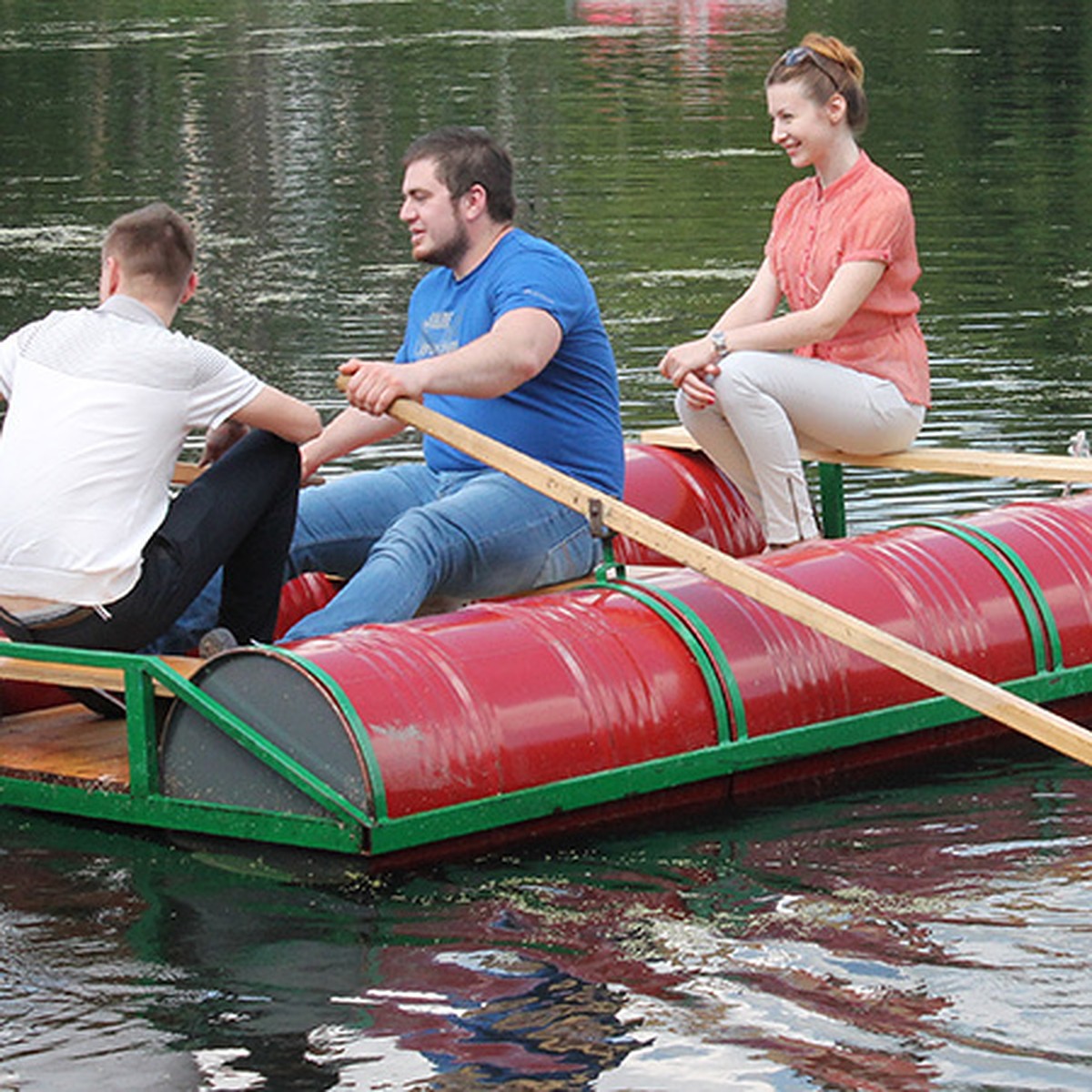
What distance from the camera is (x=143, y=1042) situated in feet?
19.4

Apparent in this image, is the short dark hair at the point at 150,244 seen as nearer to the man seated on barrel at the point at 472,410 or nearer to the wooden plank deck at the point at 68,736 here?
the man seated on barrel at the point at 472,410

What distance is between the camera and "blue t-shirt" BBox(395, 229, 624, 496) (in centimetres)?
797

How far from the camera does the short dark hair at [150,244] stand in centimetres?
718

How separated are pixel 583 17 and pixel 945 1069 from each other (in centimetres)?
4945

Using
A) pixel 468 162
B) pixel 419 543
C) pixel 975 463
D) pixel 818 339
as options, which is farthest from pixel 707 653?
pixel 975 463

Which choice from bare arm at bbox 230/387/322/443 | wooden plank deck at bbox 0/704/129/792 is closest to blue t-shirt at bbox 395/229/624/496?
bare arm at bbox 230/387/322/443

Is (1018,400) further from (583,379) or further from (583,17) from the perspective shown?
(583,17)

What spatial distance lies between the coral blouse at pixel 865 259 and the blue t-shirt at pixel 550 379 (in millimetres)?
953

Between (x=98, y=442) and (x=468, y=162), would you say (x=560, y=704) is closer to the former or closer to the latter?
(x=98, y=442)

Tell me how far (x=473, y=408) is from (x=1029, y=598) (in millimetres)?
1777

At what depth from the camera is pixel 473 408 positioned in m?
8.09

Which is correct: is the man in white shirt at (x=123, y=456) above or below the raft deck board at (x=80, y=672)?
above

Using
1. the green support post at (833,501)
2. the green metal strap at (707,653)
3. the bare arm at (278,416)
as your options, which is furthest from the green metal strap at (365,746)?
the green support post at (833,501)

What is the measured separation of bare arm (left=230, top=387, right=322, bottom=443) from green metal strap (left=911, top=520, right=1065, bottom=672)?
7.23 feet
